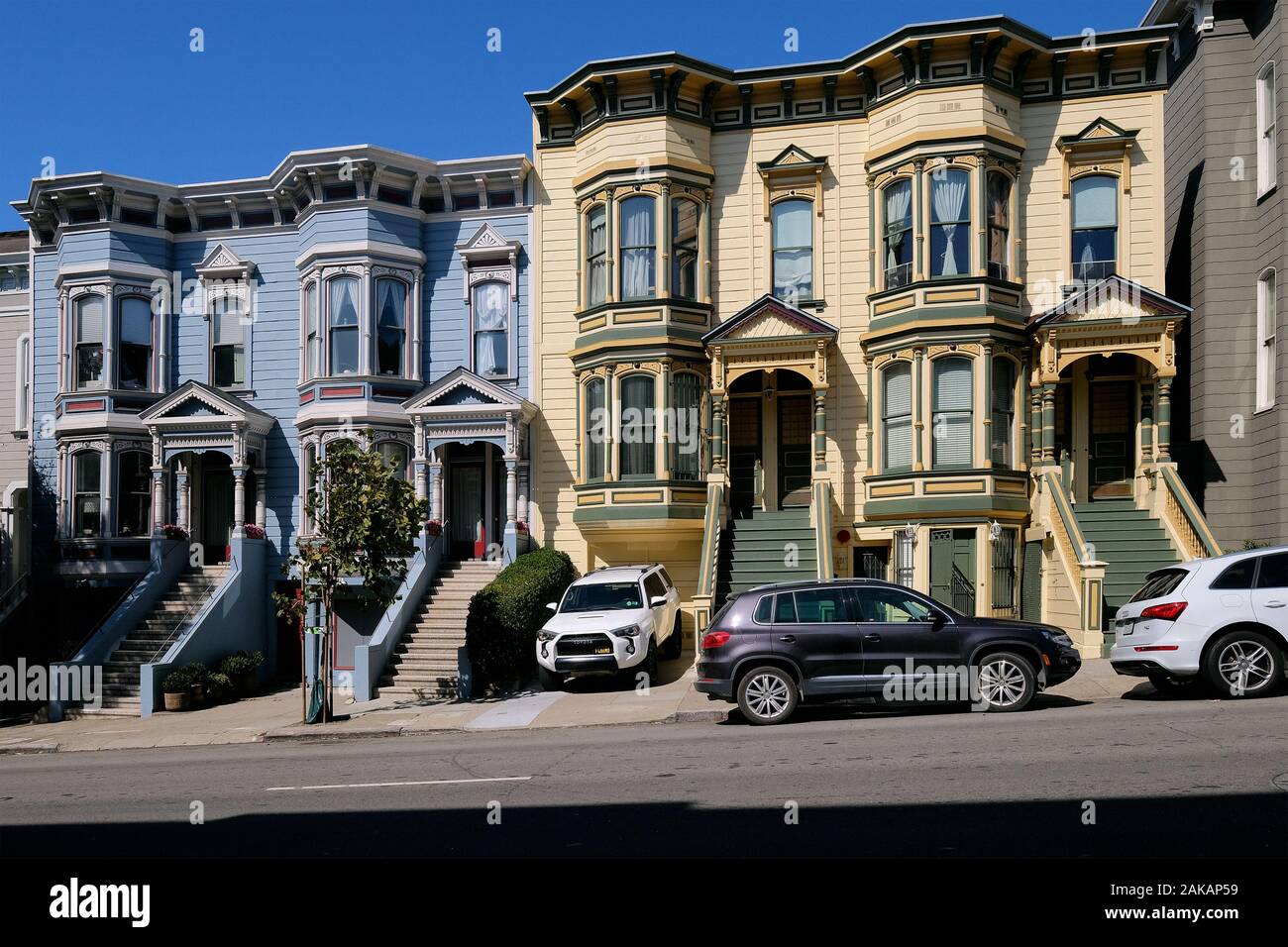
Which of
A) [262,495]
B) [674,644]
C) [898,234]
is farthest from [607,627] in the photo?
[262,495]

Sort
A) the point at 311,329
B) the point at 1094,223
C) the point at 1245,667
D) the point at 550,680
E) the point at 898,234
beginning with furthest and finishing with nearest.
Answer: the point at 311,329 < the point at 1094,223 < the point at 898,234 < the point at 550,680 < the point at 1245,667

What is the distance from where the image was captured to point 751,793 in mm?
8711

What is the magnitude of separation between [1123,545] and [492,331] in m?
13.7

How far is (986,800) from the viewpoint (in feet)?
26.1

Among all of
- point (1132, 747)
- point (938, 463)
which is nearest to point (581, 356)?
point (938, 463)

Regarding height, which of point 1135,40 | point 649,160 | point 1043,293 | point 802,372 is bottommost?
point 802,372

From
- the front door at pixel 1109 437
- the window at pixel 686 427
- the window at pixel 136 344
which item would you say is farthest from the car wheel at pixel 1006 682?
the window at pixel 136 344

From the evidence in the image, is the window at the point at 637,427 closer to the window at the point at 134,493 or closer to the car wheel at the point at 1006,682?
the car wheel at the point at 1006,682

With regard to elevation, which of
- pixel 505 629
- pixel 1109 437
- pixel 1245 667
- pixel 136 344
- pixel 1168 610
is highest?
pixel 136 344

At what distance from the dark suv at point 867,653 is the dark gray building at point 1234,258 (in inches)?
363

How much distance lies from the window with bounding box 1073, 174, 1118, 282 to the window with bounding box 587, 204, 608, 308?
9.52 metres

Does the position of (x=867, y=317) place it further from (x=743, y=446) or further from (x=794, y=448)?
(x=743, y=446)
